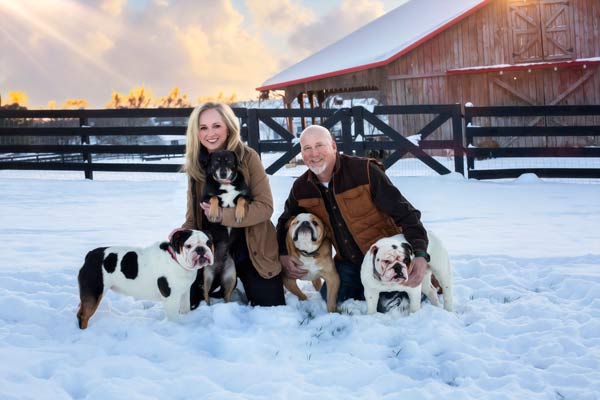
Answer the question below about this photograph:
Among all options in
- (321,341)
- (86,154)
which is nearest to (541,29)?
(86,154)

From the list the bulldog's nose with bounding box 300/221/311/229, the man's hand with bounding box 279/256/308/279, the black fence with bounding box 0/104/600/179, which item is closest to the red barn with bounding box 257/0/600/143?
the black fence with bounding box 0/104/600/179

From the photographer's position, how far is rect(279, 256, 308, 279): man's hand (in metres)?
4.59

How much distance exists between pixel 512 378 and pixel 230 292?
2.02 metres

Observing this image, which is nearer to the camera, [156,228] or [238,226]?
[238,226]

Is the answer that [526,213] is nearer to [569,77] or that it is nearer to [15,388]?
[15,388]

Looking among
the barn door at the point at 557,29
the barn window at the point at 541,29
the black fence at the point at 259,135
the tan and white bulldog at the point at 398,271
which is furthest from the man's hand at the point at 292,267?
the barn door at the point at 557,29

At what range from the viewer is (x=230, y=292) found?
4.61 metres

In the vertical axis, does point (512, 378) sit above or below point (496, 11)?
below

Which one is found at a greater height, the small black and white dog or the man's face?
the man's face

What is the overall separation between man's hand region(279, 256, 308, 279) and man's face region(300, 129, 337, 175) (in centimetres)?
62

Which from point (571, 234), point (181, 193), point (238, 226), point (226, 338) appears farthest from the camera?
point (181, 193)

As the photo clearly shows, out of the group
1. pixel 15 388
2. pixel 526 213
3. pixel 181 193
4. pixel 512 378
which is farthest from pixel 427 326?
pixel 181 193

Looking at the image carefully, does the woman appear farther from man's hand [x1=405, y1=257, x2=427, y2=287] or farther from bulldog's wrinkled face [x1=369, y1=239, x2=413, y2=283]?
man's hand [x1=405, y1=257, x2=427, y2=287]

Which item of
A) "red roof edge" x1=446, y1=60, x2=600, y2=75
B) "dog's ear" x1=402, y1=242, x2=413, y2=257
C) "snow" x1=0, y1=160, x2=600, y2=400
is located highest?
"red roof edge" x1=446, y1=60, x2=600, y2=75
